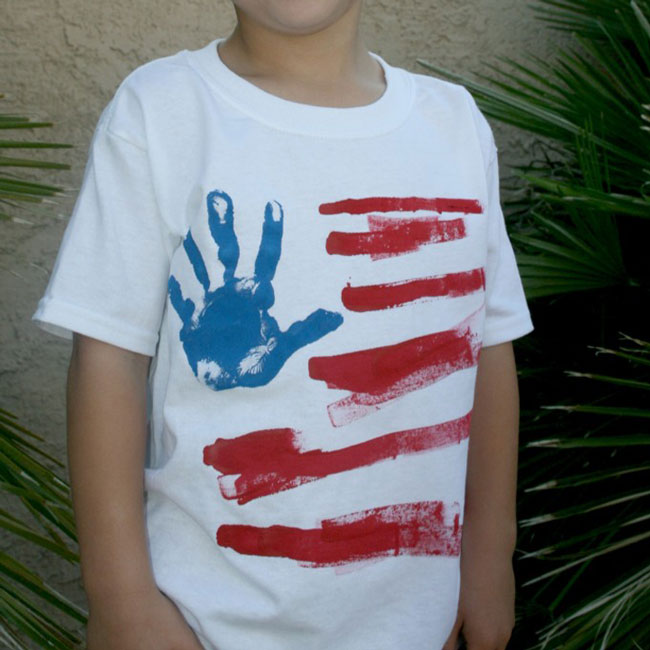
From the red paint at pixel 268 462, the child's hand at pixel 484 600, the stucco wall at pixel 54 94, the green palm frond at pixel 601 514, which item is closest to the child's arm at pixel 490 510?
the child's hand at pixel 484 600

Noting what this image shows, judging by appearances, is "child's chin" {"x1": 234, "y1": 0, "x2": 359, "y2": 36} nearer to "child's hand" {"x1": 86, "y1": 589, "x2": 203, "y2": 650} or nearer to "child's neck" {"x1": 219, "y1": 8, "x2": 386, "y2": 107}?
"child's neck" {"x1": 219, "y1": 8, "x2": 386, "y2": 107}

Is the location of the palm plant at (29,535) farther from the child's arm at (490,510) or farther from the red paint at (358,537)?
the child's arm at (490,510)

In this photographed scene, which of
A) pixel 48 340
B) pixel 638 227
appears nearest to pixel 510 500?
pixel 638 227

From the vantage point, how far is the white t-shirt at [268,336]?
0.96m

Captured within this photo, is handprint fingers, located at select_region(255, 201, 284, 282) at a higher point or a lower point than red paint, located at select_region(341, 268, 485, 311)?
higher

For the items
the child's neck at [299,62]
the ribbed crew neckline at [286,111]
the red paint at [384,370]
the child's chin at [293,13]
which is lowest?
the red paint at [384,370]

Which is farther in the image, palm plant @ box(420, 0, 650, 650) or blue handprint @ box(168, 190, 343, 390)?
palm plant @ box(420, 0, 650, 650)

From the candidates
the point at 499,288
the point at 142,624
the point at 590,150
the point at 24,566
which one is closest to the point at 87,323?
the point at 142,624

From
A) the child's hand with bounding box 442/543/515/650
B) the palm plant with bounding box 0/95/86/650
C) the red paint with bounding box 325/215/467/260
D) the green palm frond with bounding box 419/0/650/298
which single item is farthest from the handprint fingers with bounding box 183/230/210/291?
the green palm frond with bounding box 419/0/650/298

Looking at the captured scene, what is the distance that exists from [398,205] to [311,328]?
16 centimetres

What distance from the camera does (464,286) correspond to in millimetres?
1090

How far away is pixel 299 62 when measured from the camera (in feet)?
3.51

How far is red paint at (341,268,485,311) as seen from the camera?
1.00 meters

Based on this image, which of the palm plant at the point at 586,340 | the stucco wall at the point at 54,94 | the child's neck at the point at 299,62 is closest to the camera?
the child's neck at the point at 299,62
